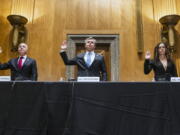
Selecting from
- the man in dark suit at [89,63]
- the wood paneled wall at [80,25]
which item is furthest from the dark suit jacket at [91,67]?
the wood paneled wall at [80,25]

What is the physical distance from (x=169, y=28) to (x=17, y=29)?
301 centimetres

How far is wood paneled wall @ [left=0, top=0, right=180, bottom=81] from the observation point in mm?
4652

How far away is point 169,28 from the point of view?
458cm

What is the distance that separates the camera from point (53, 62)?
466 cm

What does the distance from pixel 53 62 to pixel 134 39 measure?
1.70 meters

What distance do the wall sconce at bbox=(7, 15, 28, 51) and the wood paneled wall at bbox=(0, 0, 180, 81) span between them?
0.13m

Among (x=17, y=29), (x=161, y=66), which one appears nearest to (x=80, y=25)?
(x=17, y=29)

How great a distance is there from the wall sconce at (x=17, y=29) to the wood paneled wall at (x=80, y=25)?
13 cm

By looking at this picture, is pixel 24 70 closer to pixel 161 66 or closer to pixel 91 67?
pixel 91 67
